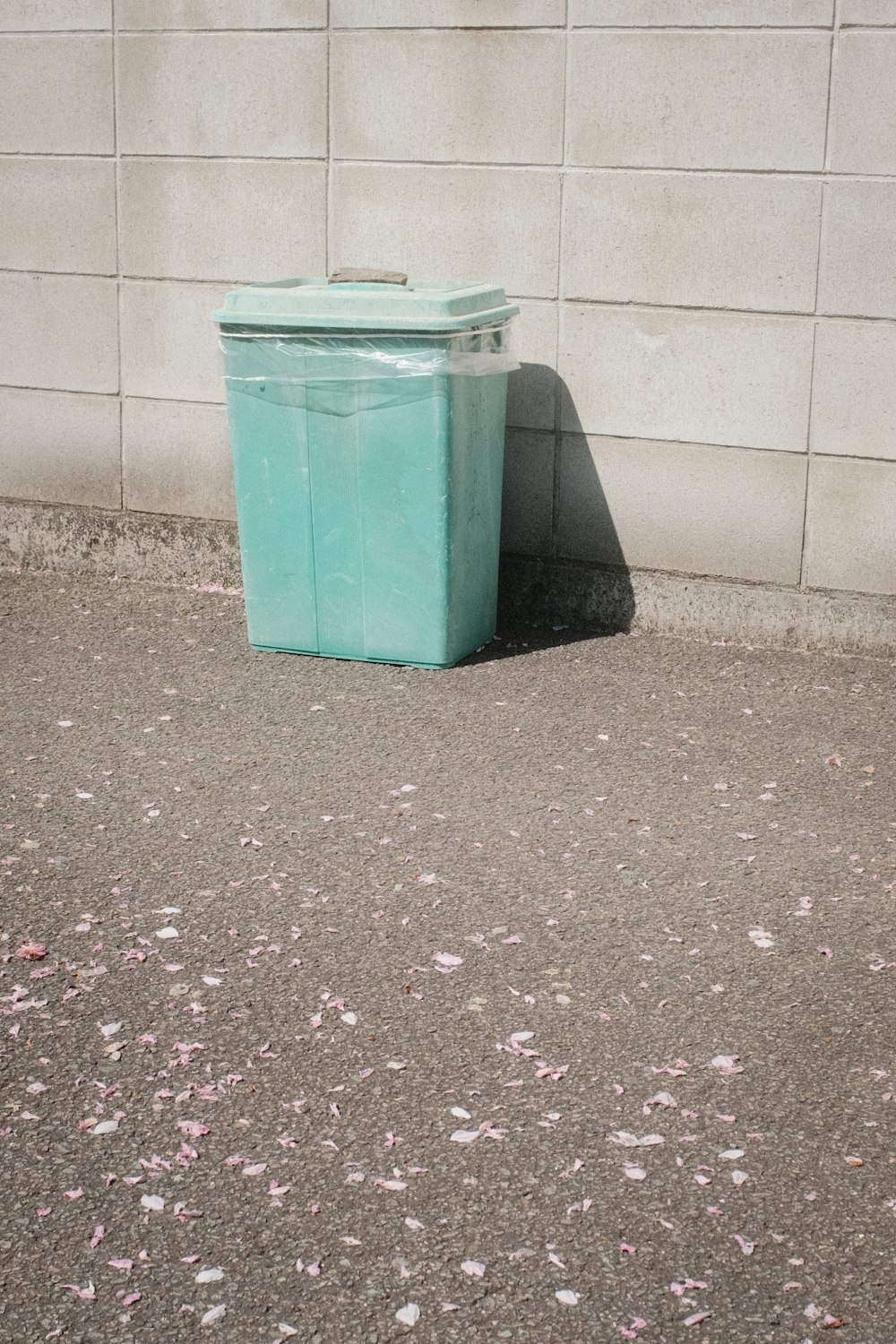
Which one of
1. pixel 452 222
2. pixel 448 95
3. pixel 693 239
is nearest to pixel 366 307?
pixel 452 222

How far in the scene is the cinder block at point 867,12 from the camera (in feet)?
14.9

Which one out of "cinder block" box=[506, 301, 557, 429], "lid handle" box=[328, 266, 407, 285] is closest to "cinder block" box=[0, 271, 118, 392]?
"lid handle" box=[328, 266, 407, 285]

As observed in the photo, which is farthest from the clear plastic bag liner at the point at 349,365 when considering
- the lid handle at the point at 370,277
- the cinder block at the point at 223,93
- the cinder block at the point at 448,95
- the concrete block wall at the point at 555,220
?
the cinder block at the point at 223,93

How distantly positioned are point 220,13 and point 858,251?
2.39m

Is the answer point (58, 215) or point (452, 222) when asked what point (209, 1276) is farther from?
point (58, 215)

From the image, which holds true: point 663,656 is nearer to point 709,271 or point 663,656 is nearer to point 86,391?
point 709,271

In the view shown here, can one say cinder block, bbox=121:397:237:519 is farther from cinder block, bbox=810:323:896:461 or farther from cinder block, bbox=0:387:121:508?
cinder block, bbox=810:323:896:461

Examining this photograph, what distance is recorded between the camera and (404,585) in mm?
4766

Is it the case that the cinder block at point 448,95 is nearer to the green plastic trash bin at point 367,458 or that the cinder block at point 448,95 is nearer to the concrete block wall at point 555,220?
the concrete block wall at point 555,220

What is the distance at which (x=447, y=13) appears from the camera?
5000mm

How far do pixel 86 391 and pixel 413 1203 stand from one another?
4296 millimetres

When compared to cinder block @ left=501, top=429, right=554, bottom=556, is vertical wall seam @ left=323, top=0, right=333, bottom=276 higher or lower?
higher

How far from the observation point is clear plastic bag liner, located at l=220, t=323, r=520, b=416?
4539 millimetres

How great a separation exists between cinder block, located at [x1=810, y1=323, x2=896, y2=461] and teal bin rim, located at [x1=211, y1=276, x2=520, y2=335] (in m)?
1.03
